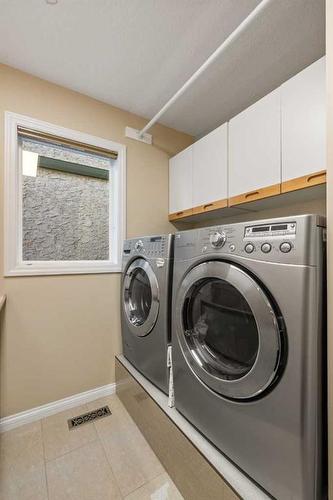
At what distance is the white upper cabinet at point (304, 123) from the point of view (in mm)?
1104

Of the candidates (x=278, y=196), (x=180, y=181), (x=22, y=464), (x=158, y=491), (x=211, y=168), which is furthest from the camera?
(x=180, y=181)

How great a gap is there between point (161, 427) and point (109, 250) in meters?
1.33

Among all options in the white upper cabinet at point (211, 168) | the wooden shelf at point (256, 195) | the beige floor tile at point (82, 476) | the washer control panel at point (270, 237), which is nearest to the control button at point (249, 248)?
the washer control panel at point (270, 237)

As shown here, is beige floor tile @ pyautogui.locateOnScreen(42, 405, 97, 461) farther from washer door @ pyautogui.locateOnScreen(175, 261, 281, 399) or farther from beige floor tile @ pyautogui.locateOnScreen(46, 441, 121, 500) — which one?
washer door @ pyautogui.locateOnScreen(175, 261, 281, 399)

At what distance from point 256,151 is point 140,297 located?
4.14 ft

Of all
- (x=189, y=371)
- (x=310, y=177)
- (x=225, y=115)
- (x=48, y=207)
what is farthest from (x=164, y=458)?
(x=225, y=115)

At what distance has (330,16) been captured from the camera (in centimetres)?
73

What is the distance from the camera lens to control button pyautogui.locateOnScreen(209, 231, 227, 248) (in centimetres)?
93

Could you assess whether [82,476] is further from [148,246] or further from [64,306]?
[148,246]

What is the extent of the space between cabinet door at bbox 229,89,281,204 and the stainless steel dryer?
0.63 m

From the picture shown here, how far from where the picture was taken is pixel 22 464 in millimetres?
1229

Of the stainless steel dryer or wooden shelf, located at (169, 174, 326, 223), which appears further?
the stainless steel dryer

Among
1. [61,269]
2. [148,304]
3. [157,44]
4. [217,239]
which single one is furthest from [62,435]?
[157,44]

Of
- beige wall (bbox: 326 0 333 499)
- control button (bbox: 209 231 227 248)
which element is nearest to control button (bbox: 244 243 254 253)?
control button (bbox: 209 231 227 248)
